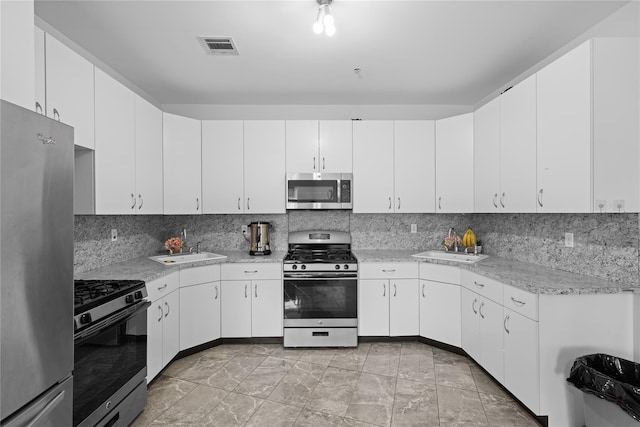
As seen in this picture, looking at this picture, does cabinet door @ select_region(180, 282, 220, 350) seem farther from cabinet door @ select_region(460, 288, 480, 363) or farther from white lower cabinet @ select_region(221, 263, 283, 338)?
cabinet door @ select_region(460, 288, 480, 363)

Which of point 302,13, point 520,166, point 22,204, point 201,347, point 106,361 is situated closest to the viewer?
point 22,204

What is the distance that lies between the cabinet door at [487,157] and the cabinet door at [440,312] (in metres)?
0.84

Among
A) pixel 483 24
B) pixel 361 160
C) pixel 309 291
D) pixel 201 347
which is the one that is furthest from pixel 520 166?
pixel 201 347

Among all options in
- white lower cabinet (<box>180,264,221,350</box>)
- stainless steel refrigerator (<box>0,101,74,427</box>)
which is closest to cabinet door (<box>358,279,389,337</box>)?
white lower cabinet (<box>180,264,221,350</box>)

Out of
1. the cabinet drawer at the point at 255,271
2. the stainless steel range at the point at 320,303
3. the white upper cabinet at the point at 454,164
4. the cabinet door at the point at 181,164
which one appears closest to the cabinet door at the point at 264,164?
the cabinet door at the point at 181,164

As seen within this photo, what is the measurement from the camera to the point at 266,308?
11.4 ft

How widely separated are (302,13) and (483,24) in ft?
3.99

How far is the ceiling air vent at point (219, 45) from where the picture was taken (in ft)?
8.38

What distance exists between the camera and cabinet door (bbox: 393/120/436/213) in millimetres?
3717

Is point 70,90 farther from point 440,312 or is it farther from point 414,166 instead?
point 440,312

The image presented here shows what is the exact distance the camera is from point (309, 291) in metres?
3.43

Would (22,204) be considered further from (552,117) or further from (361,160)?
(361,160)

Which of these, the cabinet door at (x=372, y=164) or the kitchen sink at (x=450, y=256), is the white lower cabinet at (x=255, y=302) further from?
the kitchen sink at (x=450, y=256)

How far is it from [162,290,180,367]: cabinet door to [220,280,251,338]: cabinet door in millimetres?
495
